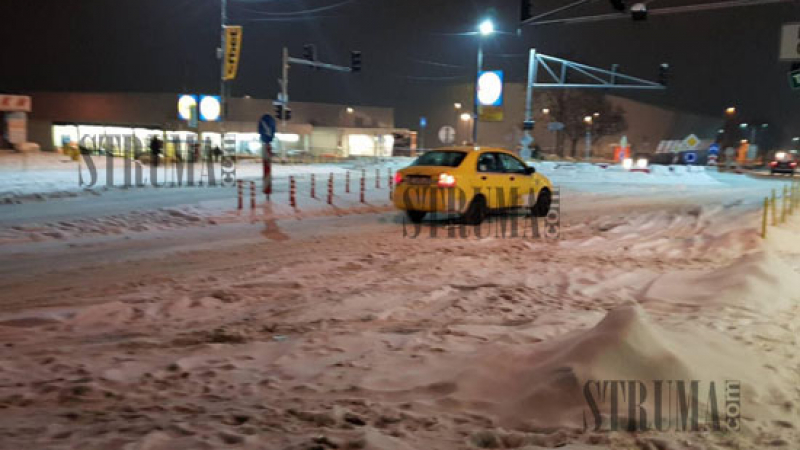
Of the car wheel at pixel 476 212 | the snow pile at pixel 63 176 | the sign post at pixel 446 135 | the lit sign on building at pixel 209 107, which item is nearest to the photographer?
the car wheel at pixel 476 212

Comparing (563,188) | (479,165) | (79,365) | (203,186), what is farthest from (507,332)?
(563,188)

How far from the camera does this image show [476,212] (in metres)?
14.6

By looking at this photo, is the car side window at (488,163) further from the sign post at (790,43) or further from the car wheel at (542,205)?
the sign post at (790,43)

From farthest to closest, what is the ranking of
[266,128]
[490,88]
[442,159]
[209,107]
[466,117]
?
[466,117]
[209,107]
[490,88]
[266,128]
[442,159]

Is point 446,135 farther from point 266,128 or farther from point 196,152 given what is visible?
point 196,152

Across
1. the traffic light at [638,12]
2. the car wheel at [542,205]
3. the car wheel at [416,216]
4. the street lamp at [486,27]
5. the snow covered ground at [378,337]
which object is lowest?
the snow covered ground at [378,337]

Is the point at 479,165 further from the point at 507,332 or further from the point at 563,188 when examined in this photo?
the point at 563,188

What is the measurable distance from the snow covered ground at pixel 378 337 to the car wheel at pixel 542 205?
364 centimetres

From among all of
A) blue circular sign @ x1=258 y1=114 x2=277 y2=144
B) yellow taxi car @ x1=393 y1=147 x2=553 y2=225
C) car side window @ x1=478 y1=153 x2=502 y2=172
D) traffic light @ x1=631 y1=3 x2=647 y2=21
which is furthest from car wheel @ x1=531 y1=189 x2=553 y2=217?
blue circular sign @ x1=258 y1=114 x2=277 y2=144

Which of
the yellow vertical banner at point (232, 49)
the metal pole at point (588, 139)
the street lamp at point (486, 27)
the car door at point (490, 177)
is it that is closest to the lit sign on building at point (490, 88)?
the street lamp at point (486, 27)

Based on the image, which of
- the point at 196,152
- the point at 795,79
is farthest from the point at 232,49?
the point at 795,79

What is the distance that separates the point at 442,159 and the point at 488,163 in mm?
1147

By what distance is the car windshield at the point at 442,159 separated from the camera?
14.2m

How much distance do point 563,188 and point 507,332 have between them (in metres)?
22.8
